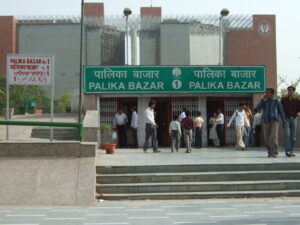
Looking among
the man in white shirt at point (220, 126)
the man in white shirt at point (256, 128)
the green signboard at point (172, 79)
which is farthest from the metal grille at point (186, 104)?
the man in white shirt at point (256, 128)

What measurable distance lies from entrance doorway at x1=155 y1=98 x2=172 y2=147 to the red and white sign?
25.6 ft

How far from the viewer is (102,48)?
62.6 meters

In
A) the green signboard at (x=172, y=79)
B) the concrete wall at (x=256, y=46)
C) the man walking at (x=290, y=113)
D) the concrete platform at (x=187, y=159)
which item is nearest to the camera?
the concrete platform at (x=187, y=159)

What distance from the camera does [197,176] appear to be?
9570 mm

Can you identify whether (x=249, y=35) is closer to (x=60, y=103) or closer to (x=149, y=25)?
(x=149, y=25)

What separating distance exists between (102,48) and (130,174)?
54.2 m

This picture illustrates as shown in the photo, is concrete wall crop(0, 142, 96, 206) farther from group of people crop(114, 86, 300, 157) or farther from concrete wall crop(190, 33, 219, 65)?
concrete wall crop(190, 33, 219, 65)

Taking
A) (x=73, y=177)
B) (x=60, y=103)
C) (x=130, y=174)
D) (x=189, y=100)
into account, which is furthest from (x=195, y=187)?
(x=60, y=103)

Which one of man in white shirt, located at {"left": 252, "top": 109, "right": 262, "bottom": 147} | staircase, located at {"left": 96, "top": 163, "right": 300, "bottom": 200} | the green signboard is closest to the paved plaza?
staircase, located at {"left": 96, "top": 163, "right": 300, "bottom": 200}

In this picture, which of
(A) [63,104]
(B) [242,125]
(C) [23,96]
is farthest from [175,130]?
(A) [63,104]

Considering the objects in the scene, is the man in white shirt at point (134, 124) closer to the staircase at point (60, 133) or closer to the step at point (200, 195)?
the staircase at point (60, 133)

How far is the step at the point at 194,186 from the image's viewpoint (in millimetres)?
9125

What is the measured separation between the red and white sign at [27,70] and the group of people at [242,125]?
376 cm

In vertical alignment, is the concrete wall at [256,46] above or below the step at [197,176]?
above
